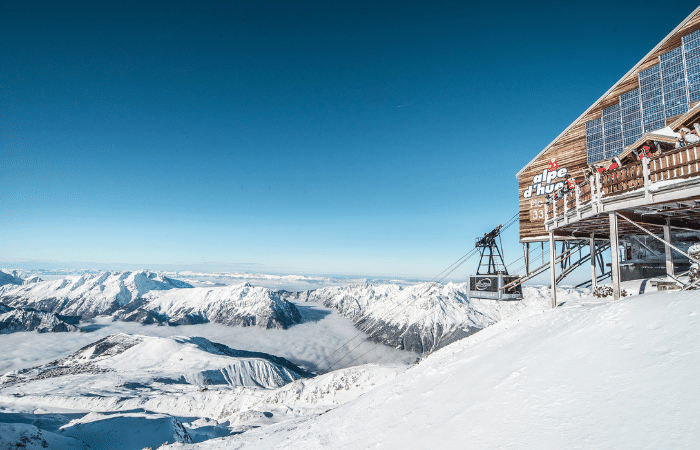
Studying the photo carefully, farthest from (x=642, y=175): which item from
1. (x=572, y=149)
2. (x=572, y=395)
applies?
(x=572, y=149)

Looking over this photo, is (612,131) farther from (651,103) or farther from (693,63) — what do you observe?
(693,63)

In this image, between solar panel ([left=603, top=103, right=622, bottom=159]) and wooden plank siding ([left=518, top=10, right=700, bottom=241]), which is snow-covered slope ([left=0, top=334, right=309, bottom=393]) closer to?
wooden plank siding ([left=518, top=10, right=700, bottom=241])

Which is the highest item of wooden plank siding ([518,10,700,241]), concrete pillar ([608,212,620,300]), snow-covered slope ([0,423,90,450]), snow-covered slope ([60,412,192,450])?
wooden plank siding ([518,10,700,241])

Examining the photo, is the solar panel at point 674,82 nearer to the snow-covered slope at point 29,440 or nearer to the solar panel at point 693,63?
the solar panel at point 693,63

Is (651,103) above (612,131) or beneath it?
above

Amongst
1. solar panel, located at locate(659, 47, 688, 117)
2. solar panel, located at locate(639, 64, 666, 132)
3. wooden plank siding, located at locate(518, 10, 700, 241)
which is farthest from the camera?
solar panel, located at locate(639, 64, 666, 132)

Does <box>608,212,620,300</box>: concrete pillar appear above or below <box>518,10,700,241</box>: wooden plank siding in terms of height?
below

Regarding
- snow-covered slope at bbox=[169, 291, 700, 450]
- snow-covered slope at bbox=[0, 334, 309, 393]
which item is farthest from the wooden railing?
snow-covered slope at bbox=[0, 334, 309, 393]

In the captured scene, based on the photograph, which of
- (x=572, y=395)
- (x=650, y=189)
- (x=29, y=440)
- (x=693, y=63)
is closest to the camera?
(x=572, y=395)
